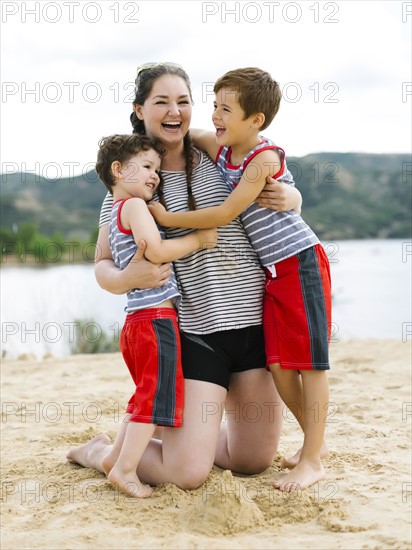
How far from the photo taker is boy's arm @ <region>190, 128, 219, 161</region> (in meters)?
3.16

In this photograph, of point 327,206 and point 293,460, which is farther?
point 327,206

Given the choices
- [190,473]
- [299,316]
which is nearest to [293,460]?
[190,473]

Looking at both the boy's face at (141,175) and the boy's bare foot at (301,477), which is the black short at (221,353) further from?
the boy's face at (141,175)

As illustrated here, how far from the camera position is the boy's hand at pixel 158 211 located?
9.41ft

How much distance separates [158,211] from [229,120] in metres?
0.47

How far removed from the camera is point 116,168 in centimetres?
294

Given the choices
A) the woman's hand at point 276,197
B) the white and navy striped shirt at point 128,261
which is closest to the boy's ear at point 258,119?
the woman's hand at point 276,197

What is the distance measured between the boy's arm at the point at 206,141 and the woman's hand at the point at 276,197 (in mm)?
372

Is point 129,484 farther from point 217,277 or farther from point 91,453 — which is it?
point 217,277

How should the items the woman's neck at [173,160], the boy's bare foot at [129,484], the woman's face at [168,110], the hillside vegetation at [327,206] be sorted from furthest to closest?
1. the hillside vegetation at [327,206]
2. the woman's neck at [173,160]
3. the woman's face at [168,110]
4. the boy's bare foot at [129,484]

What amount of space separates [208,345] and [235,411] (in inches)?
14.1

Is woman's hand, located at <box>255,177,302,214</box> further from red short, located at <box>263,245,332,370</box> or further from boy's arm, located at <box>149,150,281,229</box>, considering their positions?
red short, located at <box>263,245,332,370</box>

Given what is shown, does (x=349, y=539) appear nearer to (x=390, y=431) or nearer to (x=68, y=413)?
(x=390, y=431)

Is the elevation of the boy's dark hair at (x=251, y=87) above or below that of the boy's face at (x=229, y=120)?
above
